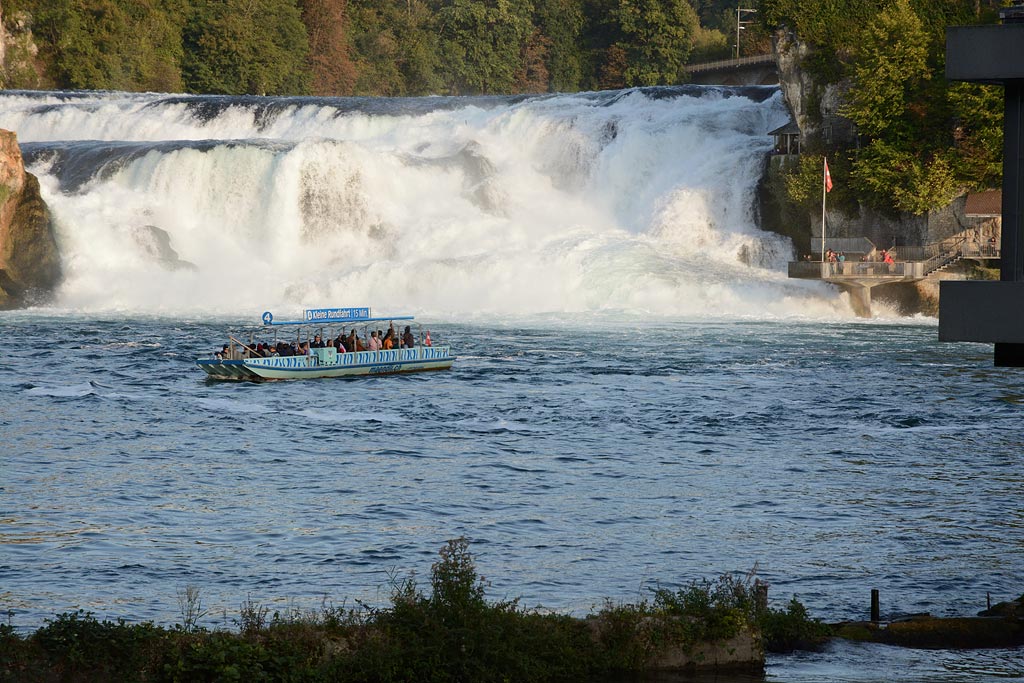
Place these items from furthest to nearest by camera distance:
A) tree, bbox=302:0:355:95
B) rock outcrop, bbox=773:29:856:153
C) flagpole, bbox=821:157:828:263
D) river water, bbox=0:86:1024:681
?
1. tree, bbox=302:0:355:95
2. rock outcrop, bbox=773:29:856:153
3. flagpole, bbox=821:157:828:263
4. river water, bbox=0:86:1024:681

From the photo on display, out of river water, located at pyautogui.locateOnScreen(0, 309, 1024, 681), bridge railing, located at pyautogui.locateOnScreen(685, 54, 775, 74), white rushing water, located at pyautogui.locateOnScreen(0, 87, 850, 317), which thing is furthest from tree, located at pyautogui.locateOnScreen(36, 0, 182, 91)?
river water, located at pyautogui.locateOnScreen(0, 309, 1024, 681)

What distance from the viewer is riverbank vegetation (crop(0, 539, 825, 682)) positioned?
13.0 meters

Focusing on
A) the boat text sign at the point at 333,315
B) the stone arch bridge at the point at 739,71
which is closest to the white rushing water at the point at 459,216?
the boat text sign at the point at 333,315

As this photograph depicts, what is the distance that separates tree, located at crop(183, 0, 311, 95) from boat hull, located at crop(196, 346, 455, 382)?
2715 inches

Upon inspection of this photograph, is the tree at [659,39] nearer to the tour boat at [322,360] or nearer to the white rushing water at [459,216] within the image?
the white rushing water at [459,216]

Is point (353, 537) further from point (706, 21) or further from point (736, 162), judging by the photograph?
point (706, 21)

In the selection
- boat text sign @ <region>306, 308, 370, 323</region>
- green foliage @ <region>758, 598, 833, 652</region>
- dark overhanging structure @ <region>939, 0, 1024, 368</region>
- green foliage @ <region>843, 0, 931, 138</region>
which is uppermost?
green foliage @ <region>843, 0, 931, 138</region>

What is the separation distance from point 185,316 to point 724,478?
3473cm

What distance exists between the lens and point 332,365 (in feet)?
138

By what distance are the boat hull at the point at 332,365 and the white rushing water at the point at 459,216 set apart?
15.3 m

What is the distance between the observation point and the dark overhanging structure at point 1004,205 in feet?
49.2

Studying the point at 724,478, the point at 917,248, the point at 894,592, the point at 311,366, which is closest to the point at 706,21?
the point at 917,248

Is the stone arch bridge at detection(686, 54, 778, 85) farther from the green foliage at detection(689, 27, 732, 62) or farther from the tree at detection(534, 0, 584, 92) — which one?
the tree at detection(534, 0, 584, 92)

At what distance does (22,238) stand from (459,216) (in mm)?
19458
